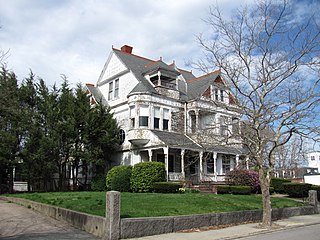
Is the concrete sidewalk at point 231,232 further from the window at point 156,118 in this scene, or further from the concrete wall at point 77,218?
the window at point 156,118

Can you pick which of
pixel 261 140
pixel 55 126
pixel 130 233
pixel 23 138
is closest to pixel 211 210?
pixel 261 140

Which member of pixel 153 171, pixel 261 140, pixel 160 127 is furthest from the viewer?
pixel 160 127

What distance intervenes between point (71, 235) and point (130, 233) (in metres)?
1.96

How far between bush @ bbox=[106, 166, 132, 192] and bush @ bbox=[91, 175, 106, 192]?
1.78 metres

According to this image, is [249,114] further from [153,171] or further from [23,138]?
[23,138]

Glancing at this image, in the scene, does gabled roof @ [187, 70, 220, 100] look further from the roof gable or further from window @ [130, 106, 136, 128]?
the roof gable

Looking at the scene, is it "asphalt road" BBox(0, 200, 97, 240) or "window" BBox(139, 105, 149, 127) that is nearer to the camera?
"asphalt road" BBox(0, 200, 97, 240)

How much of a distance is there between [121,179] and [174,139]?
5.56 m

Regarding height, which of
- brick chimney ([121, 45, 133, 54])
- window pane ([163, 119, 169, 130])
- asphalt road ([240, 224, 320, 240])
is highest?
brick chimney ([121, 45, 133, 54])

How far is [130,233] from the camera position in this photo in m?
10.7

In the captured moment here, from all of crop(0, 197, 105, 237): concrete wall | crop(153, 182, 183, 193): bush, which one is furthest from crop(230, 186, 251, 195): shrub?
crop(0, 197, 105, 237): concrete wall

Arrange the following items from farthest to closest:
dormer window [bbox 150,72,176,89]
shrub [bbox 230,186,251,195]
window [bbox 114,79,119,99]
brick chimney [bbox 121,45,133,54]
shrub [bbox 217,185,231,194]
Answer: brick chimney [bbox 121,45,133,54] < window [bbox 114,79,119,99] < dormer window [bbox 150,72,176,89] < shrub [bbox 230,186,251,195] < shrub [bbox 217,185,231,194]

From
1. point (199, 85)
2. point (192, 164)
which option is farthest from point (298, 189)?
point (199, 85)

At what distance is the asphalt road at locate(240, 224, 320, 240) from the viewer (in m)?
11.1
